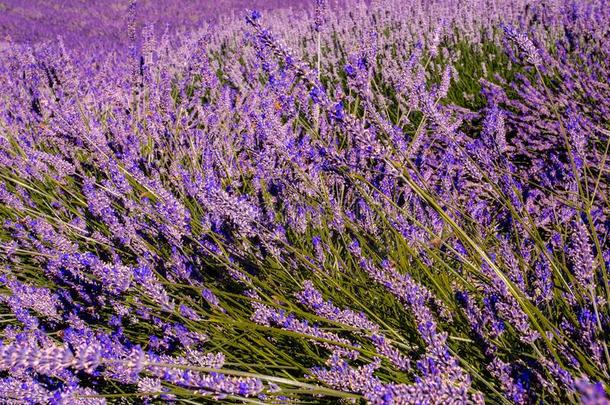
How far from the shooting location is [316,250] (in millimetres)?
1947

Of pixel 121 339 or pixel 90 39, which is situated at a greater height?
pixel 90 39

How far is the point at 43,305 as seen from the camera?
1.74 meters

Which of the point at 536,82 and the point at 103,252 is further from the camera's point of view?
the point at 536,82

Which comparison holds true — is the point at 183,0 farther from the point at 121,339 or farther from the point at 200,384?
the point at 200,384

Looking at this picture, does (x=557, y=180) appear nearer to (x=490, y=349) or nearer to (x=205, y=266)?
(x=490, y=349)

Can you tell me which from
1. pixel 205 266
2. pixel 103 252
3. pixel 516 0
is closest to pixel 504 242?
pixel 205 266

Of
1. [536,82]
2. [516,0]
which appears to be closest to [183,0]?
[516,0]

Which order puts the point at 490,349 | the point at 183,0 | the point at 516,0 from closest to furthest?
1. the point at 490,349
2. the point at 516,0
3. the point at 183,0

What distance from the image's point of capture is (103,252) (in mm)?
2287

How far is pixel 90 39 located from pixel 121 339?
870cm

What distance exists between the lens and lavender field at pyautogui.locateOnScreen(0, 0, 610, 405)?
3.87ft

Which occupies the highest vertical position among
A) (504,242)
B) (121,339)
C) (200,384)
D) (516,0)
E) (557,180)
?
(516,0)

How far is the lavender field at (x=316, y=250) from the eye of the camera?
1.18 metres

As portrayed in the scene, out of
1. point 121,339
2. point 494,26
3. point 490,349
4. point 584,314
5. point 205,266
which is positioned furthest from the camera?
point 494,26
